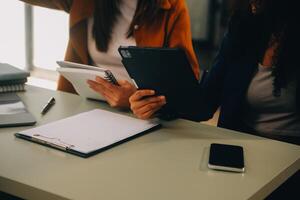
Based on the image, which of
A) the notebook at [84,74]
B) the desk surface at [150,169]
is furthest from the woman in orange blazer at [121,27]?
the desk surface at [150,169]

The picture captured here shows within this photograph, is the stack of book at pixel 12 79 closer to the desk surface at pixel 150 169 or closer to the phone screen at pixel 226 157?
the desk surface at pixel 150 169

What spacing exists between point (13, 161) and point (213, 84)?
2.85 feet

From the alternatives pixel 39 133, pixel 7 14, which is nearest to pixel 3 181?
pixel 39 133

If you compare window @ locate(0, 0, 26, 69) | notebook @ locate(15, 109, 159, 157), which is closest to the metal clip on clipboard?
notebook @ locate(15, 109, 159, 157)

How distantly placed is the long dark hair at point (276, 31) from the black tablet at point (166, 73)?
0.33 meters

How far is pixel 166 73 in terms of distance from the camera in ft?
4.47

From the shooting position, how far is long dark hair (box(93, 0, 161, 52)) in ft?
6.26

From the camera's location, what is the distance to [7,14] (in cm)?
459

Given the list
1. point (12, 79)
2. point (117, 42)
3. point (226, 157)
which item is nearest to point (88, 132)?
point (226, 157)

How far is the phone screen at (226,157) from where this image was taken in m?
1.14

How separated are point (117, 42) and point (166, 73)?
0.65 metres

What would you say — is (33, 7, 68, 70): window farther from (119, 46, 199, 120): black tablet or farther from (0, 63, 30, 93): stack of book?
(119, 46, 199, 120): black tablet

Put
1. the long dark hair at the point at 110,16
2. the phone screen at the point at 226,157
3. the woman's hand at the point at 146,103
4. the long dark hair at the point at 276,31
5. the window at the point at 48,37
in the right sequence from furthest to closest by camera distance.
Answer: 1. the window at the point at 48,37
2. the long dark hair at the point at 110,16
3. the long dark hair at the point at 276,31
4. the woman's hand at the point at 146,103
5. the phone screen at the point at 226,157

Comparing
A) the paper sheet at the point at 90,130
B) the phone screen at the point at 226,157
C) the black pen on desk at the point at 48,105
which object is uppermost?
the phone screen at the point at 226,157
